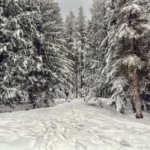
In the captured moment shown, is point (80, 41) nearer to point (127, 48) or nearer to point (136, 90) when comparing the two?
point (127, 48)

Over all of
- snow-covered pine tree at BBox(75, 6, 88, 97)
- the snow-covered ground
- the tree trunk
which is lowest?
the snow-covered ground

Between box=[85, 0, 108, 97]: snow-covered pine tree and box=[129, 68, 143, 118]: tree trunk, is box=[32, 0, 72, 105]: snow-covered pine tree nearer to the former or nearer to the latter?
box=[85, 0, 108, 97]: snow-covered pine tree

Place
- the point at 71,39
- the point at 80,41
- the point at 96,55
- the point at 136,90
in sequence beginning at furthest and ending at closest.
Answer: the point at 71,39, the point at 80,41, the point at 96,55, the point at 136,90

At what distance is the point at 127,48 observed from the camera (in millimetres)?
17656

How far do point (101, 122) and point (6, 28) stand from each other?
31.7 ft

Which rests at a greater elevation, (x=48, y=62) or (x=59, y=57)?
(x=59, y=57)

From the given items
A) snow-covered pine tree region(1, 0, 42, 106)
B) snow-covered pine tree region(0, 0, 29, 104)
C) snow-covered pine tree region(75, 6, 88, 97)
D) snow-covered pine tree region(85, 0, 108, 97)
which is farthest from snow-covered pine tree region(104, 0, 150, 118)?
snow-covered pine tree region(75, 6, 88, 97)

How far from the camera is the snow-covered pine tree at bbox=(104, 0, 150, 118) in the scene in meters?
16.3

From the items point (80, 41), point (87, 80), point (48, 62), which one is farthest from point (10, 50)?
point (80, 41)

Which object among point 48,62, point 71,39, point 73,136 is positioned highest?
point 71,39

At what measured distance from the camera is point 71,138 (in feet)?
30.9

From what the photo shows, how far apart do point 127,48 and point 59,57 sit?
8.40 meters

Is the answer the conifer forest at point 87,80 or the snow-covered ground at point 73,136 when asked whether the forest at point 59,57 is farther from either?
the snow-covered ground at point 73,136

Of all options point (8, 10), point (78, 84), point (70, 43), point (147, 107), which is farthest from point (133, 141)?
point (78, 84)
